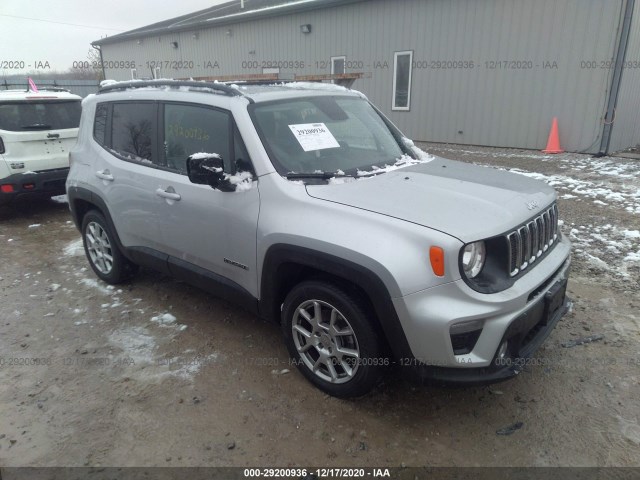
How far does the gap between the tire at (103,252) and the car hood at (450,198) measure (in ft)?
8.36

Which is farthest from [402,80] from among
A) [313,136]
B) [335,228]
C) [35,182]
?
[335,228]

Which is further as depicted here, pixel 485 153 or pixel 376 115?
pixel 485 153

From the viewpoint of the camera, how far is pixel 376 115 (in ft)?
13.2

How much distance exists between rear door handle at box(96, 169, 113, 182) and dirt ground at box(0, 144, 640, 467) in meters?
1.14

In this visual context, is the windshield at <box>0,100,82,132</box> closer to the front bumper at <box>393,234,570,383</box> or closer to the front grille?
the front bumper at <box>393,234,570,383</box>

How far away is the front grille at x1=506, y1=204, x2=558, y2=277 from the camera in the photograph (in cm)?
255

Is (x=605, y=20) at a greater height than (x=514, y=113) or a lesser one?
greater

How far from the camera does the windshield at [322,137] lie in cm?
310

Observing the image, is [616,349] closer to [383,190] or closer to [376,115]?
[383,190]

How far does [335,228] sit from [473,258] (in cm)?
76

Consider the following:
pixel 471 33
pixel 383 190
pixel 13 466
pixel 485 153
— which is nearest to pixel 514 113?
pixel 485 153

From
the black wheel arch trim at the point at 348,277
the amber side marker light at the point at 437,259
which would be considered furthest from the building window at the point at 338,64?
the amber side marker light at the point at 437,259

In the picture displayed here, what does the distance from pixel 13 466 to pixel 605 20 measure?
11971 millimetres

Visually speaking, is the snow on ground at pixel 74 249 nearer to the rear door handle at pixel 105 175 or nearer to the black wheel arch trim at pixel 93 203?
the black wheel arch trim at pixel 93 203
